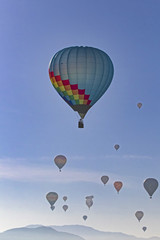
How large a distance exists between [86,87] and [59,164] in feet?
78.5

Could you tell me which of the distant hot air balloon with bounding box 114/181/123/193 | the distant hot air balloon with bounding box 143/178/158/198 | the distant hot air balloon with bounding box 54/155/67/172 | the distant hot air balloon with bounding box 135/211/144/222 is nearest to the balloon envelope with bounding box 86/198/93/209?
the distant hot air balloon with bounding box 135/211/144/222

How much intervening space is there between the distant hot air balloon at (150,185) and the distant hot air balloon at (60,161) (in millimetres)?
15617

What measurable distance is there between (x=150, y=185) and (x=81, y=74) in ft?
101

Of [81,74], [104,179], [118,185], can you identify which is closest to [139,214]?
[104,179]

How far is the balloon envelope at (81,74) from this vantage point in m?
72.8

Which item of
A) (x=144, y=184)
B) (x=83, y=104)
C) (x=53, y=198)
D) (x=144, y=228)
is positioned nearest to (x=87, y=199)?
(x=144, y=228)

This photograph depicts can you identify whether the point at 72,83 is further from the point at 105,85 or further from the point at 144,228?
the point at 144,228

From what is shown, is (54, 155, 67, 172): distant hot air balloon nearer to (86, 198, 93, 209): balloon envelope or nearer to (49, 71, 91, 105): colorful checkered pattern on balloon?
(49, 71, 91, 105): colorful checkered pattern on balloon

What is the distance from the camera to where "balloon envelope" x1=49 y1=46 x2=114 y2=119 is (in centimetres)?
7275

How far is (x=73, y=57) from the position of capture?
239 ft

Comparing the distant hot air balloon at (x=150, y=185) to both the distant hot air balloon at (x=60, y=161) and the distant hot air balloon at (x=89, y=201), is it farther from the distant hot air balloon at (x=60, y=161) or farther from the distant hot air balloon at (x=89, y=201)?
the distant hot air balloon at (x=89, y=201)

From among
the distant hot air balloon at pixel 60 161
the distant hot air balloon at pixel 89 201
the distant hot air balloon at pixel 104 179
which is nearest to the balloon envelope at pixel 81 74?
the distant hot air balloon at pixel 60 161

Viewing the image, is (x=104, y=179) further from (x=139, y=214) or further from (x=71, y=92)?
(x=71, y=92)

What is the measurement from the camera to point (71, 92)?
242 ft
